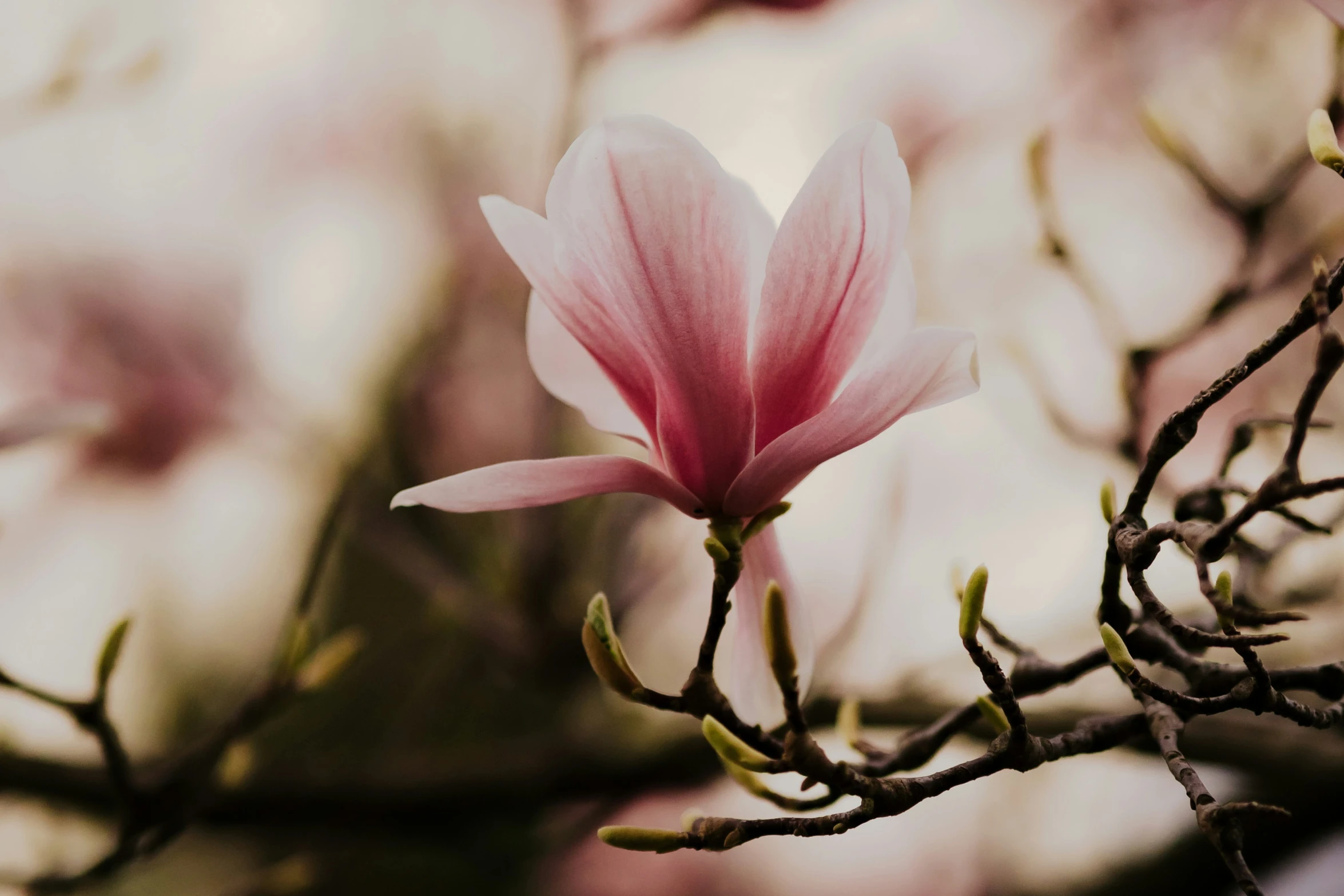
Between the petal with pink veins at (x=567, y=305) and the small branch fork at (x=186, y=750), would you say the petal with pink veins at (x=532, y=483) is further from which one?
the small branch fork at (x=186, y=750)

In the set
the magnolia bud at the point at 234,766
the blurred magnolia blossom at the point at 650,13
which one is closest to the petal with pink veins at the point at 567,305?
the magnolia bud at the point at 234,766

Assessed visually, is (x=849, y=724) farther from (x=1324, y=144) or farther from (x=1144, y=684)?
(x=1324, y=144)

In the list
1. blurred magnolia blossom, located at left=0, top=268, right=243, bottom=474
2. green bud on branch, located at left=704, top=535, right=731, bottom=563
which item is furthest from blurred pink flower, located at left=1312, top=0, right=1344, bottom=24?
blurred magnolia blossom, located at left=0, top=268, right=243, bottom=474

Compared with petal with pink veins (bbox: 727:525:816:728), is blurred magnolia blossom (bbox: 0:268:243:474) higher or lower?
higher

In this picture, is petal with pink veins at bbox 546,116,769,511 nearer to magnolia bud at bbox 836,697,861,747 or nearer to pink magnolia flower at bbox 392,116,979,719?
pink magnolia flower at bbox 392,116,979,719

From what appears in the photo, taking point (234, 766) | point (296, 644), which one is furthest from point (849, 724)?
point (234, 766)

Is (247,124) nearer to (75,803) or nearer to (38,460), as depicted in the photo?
(38,460)
